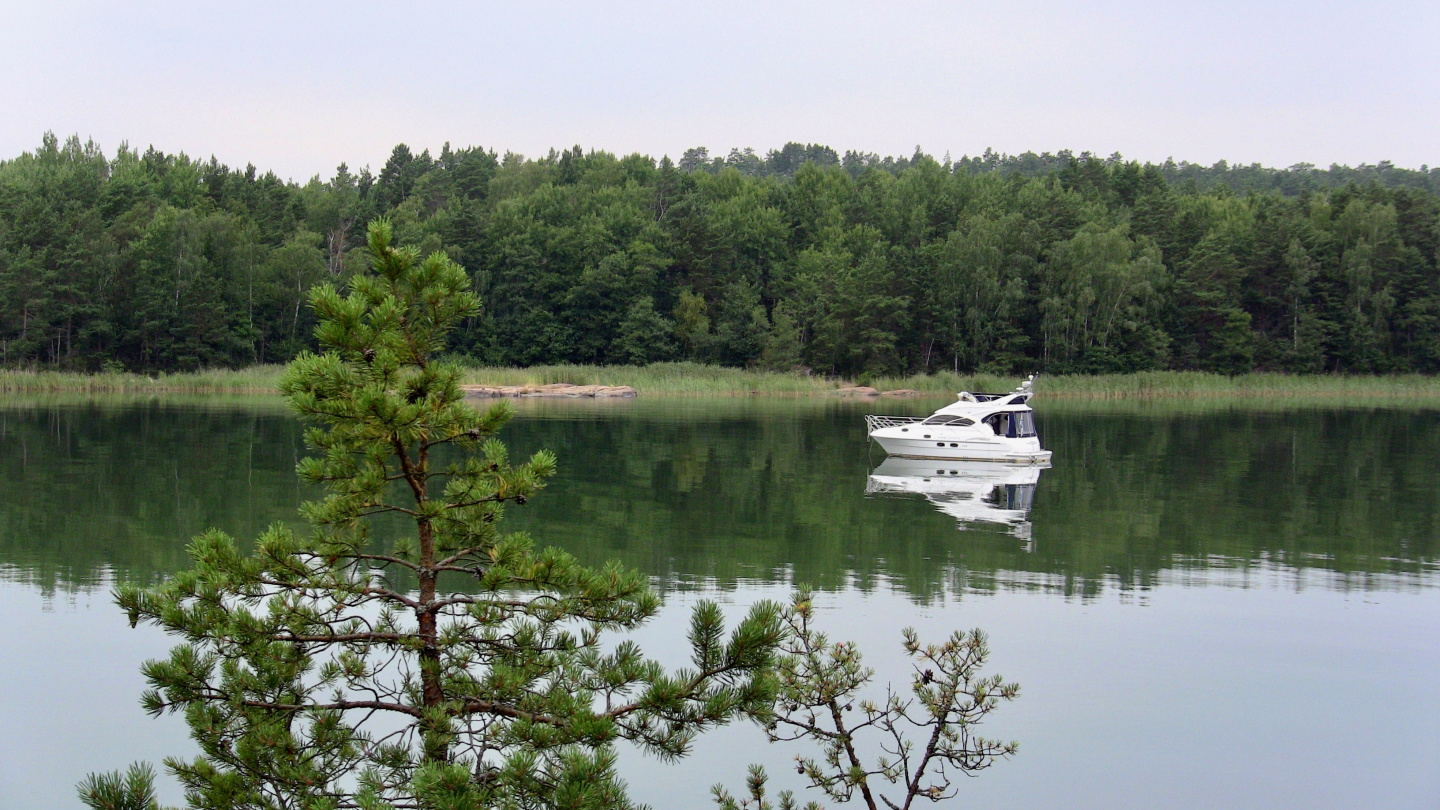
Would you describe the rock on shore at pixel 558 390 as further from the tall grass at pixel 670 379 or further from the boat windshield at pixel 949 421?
the boat windshield at pixel 949 421

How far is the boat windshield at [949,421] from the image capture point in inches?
1415

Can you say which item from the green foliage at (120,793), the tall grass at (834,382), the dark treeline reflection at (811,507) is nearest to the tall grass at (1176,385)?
the tall grass at (834,382)

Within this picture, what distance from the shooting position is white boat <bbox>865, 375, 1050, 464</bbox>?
35062 millimetres

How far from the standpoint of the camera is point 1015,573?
18031 mm

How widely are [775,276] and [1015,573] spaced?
271ft

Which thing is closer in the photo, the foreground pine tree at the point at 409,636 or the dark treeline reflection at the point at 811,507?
the foreground pine tree at the point at 409,636

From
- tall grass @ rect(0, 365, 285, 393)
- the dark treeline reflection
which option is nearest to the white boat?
the dark treeline reflection

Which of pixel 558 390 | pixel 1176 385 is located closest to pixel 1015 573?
pixel 558 390

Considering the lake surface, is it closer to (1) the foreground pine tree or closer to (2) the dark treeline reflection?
(2) the dark treeline reflection

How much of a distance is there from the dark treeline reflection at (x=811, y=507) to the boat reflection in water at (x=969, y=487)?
0.47 metres

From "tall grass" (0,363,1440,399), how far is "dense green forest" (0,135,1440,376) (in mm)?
3940

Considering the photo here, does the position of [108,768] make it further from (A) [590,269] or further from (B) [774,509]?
(A) [590,269]

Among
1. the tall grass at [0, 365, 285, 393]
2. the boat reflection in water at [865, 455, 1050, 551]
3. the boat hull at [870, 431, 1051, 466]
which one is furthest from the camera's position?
the tall grass at [0, 365, 285, 393]

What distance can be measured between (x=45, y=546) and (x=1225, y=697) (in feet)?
57.8
